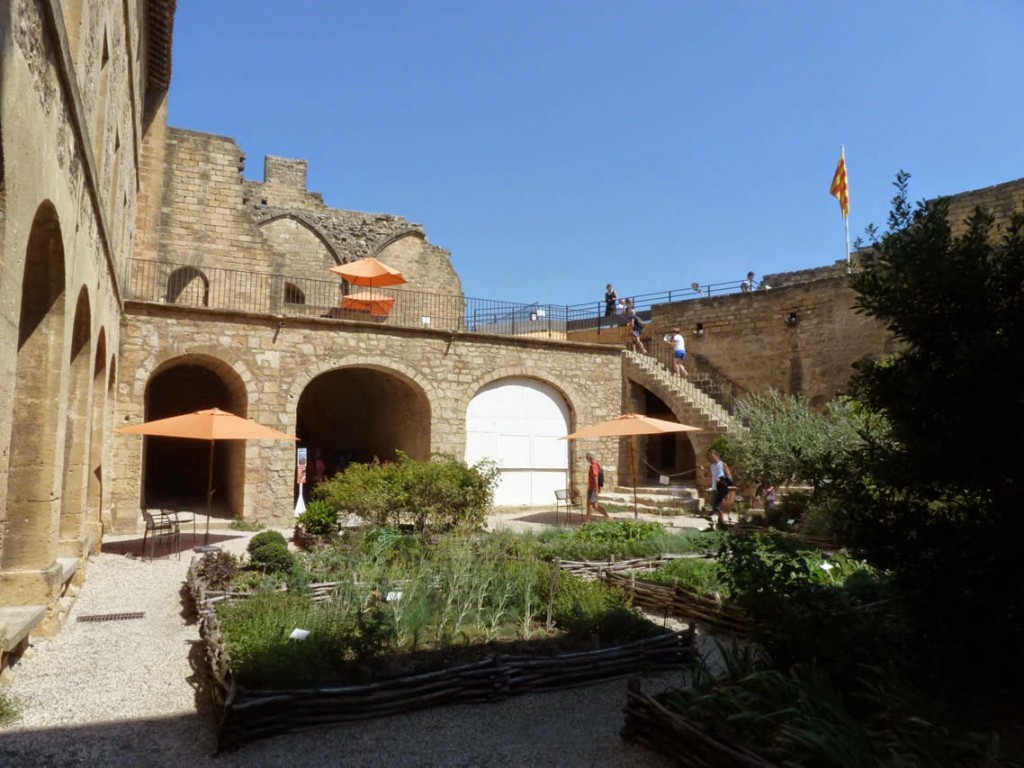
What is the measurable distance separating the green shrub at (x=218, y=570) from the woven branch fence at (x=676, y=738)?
4.46 metres

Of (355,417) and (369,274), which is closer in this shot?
(369,274)

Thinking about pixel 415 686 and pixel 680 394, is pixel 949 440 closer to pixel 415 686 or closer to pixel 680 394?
pixel 415 686

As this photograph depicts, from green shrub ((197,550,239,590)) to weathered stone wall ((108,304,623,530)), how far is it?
216 inches

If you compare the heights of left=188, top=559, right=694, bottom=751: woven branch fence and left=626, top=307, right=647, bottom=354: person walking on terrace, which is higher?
left=626, top=307, right=647, bottom=354: person walking on terrace

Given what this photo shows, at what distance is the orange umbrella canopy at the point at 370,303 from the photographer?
→ 63.2 feet

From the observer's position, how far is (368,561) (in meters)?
7.55

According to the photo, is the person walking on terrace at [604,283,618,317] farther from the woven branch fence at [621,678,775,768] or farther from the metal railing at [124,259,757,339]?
the woven branch fence at [621,678,775,768]

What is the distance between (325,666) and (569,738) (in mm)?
1584

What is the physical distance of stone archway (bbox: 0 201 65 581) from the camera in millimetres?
5148

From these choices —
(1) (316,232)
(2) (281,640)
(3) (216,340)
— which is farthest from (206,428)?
(1) (316,232)

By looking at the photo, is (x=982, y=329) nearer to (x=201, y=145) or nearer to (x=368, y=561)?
(x=368, y=561)

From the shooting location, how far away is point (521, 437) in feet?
55.9

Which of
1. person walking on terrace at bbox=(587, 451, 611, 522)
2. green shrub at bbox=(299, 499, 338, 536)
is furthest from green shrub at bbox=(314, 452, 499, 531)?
person walking on terrace at bbox=(587, 451, 611, 522)

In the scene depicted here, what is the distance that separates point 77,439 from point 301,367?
7175 millimetres
